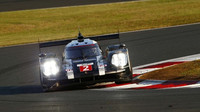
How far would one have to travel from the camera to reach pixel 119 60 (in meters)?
12.2

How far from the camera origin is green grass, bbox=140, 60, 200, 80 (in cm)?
1199

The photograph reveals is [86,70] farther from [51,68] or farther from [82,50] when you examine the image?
[82,50]

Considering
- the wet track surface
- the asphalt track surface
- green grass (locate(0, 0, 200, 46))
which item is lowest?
the wet track surface

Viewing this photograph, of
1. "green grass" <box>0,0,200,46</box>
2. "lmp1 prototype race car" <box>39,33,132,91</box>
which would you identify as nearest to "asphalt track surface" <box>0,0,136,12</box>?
"green grass" <box>0,0,200,46</box>

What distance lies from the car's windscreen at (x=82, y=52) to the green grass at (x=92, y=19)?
11.2 meters

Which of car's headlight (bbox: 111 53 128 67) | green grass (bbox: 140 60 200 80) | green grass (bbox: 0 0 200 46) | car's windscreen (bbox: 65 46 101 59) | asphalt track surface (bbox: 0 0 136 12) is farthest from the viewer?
asphalt track surface (bbox: 0 0 136 12)

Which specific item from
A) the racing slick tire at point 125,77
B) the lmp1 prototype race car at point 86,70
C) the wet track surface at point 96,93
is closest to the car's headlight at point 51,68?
the lmp1 prototype race car at point 86,70

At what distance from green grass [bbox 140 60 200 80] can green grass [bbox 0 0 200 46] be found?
1144 centimetres

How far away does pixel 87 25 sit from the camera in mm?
28031

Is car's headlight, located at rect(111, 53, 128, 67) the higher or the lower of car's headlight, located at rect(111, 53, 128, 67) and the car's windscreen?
the lower

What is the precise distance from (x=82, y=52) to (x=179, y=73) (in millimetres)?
2583

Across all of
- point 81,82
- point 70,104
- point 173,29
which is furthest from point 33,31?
point 70,104

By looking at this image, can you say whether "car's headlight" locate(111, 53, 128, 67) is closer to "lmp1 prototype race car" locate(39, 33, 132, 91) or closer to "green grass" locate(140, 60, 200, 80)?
"lmp1 prototype race car" locate(39, 33, 132, 91)

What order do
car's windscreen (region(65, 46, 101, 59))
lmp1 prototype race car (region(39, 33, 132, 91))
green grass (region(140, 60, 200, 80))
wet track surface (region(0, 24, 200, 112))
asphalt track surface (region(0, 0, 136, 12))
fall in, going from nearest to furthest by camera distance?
wet track surface (region(0, 24, 200, 112)) → lmp1 prototype race car (region(39, 33, 132, 91)) → green grass (region(140, 60, 200, 80)) → car's windscreen (region(65, 46, 101, 59)) → asphalt track surface (region(0, 0, 136, 12))
